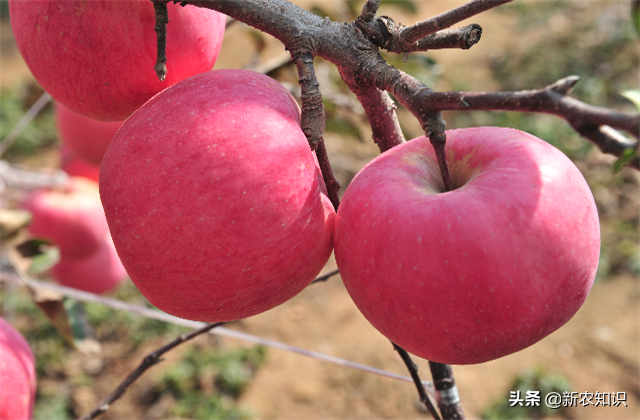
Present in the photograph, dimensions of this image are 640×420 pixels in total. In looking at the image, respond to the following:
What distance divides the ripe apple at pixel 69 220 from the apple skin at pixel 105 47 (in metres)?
0.88

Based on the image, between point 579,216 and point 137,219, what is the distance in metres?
0.39

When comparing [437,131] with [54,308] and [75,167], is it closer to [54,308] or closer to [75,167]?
[54,308]

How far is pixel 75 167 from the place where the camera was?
152 centimetres

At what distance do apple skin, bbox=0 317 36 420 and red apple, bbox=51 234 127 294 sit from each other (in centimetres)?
71

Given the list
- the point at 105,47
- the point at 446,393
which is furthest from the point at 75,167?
the point at 446,393

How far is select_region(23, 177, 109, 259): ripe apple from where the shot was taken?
4.57 ft

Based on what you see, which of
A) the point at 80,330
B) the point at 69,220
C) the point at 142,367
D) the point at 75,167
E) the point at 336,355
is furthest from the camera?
the point at 336,355

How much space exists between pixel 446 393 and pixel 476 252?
0.78 ft

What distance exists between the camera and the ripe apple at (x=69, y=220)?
1.39 m

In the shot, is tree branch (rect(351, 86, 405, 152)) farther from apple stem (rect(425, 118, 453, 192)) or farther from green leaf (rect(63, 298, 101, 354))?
green leaf (rect(63, 298, 101, 354))

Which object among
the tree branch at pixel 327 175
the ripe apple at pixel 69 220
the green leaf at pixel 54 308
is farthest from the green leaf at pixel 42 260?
the tree branch at pixel 327 175

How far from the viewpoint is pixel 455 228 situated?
429 mm

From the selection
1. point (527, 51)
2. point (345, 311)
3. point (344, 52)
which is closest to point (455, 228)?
point (344, 52)

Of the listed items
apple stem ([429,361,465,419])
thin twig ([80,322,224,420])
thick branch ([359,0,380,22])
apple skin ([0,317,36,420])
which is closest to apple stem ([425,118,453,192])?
thick branch ([359,0,380,22])
